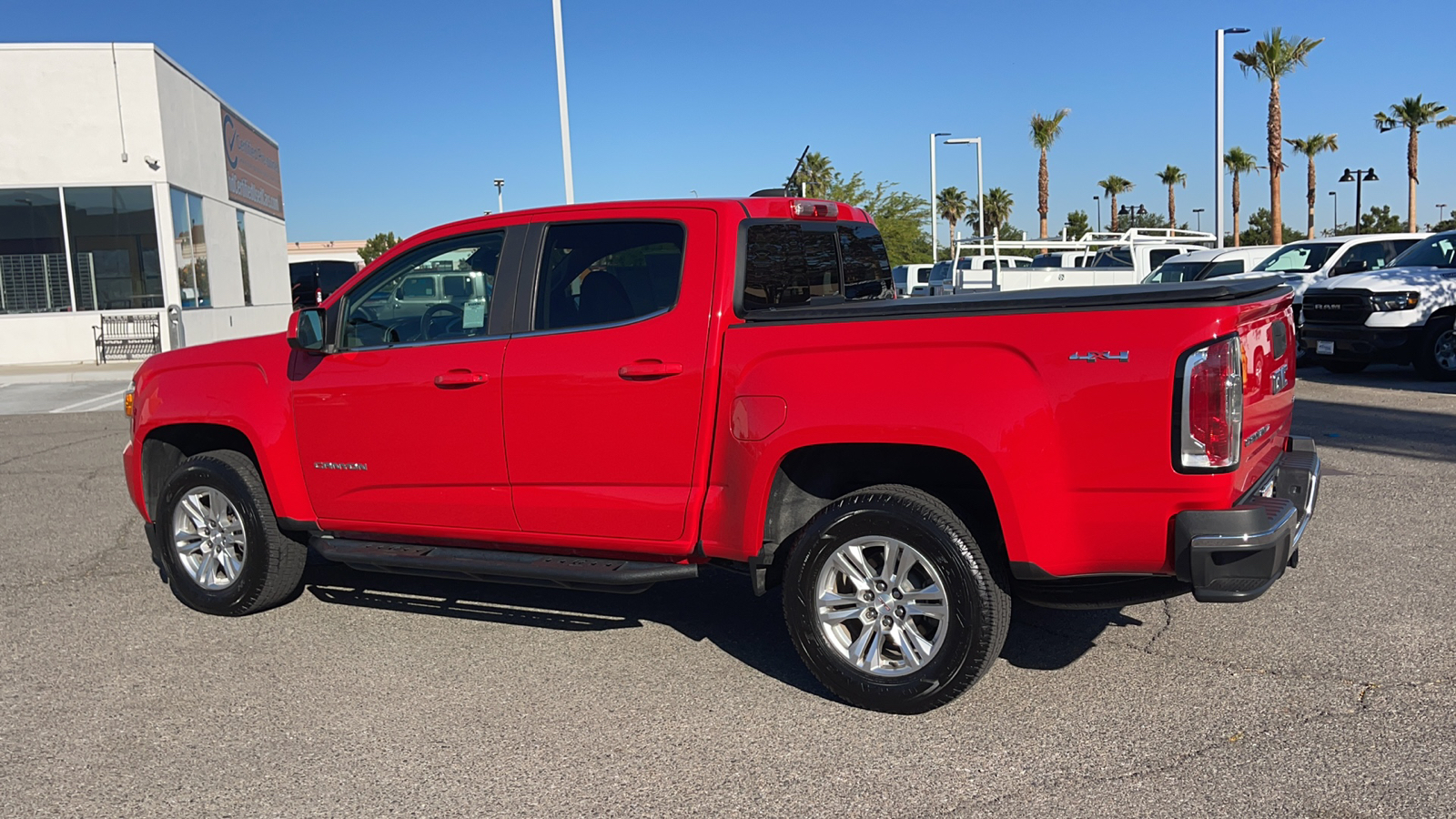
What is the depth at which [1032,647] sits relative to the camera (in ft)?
16.6

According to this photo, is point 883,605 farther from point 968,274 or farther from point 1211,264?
point 968,274

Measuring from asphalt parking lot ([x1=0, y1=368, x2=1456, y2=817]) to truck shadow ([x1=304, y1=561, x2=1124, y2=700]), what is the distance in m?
0.02

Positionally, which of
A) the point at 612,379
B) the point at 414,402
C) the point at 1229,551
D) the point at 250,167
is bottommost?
the point at 1229,551

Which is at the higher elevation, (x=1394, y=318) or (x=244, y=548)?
(x=1394, y=318)

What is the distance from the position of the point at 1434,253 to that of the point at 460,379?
1440cm

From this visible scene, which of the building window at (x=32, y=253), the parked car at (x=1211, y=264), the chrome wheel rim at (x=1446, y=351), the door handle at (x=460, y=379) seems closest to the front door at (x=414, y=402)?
the door handle at (x=460, y=379)

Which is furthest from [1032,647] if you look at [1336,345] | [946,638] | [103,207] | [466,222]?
[103,207]

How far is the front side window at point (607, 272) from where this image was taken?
486 cm

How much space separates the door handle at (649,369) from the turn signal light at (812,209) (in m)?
0.92

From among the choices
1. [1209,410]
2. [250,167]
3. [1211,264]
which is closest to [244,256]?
[250,167]

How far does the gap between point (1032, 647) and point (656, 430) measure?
74.0 inches

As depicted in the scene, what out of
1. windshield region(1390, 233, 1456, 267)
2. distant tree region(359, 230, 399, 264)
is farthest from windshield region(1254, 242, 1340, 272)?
distant tree region(359, 230, 399, 264)

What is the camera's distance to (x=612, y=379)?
4750 mm

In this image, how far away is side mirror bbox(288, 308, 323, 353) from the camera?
5.41 meters
